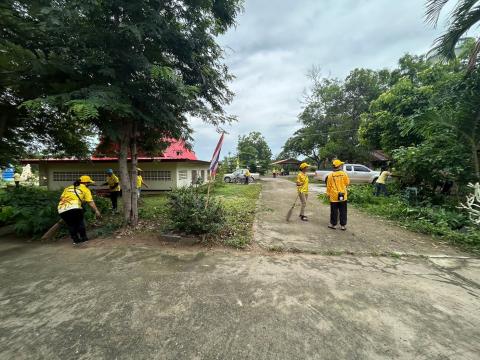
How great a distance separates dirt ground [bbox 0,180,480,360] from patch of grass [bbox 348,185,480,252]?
2.78 feet

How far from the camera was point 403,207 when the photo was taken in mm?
7406

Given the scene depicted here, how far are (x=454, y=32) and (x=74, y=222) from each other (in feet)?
34.0

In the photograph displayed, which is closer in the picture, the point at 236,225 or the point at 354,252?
the point at 354,252

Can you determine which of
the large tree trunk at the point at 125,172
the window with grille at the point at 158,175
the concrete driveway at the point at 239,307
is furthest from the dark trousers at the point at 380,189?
the window with grille at the point at 158,175

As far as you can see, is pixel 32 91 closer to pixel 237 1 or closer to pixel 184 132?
pixel 184 132

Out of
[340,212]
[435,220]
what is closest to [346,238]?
[340,212]

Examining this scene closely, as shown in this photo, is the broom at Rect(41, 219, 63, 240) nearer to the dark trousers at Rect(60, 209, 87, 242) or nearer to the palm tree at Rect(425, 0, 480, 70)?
the dark trousers at Rect(60, 209, 87, 242)

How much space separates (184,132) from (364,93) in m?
28.8

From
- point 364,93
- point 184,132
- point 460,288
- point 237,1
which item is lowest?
point 460,288

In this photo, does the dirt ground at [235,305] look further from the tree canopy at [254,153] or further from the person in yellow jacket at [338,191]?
the tree canopy at [254,153]

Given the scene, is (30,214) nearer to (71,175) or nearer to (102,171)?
(102,171)

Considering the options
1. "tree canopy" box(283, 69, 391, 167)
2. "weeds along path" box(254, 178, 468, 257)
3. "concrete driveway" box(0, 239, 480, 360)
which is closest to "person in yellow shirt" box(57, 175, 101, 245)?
"concrete driveway" box(0, 239, 480, 360)

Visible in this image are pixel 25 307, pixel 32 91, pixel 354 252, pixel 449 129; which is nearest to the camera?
pixel 25 307

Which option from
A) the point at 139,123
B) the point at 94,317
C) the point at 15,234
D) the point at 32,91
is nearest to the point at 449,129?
the point at 139,123
